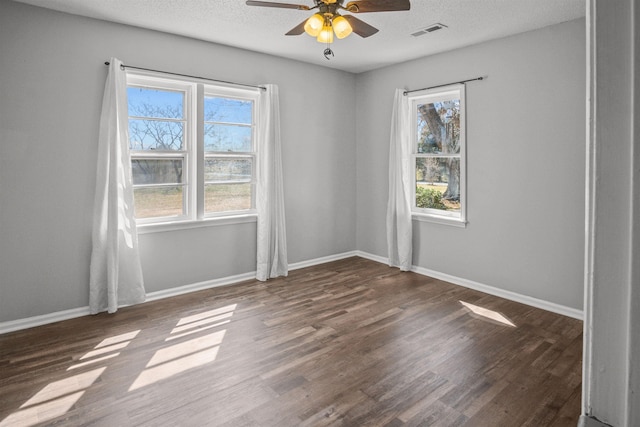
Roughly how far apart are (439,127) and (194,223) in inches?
128

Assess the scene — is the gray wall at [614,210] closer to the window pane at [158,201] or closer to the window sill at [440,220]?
the window pane at [158,201]

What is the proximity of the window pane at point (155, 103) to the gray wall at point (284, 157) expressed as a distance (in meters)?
0.29

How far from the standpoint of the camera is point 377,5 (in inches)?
103

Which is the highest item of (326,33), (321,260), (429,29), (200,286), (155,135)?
(429,29)

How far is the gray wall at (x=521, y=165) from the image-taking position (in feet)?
12.2

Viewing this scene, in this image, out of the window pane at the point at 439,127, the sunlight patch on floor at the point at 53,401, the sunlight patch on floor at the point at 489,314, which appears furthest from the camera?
the window pane at the point at 439,127

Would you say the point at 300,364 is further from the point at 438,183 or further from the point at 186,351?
the point at 438,183

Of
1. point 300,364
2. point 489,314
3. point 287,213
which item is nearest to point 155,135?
point 287,213

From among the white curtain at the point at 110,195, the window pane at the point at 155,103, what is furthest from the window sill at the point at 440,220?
the white curtain at the point at 110,195

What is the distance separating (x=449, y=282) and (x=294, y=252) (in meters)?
2.06

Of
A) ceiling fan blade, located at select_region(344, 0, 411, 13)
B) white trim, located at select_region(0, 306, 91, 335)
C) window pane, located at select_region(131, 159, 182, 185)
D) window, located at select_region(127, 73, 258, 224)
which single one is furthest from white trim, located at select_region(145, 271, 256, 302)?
ceiling fan blade, located at select_region(344, 0, 411, 13)

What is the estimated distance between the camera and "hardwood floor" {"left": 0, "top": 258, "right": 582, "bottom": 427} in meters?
2.29

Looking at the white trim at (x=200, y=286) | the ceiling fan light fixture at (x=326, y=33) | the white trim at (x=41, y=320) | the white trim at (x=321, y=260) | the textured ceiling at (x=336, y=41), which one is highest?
the textured ceiling at (x=336, y=41)

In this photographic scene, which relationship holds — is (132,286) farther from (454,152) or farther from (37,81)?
(454,152)
